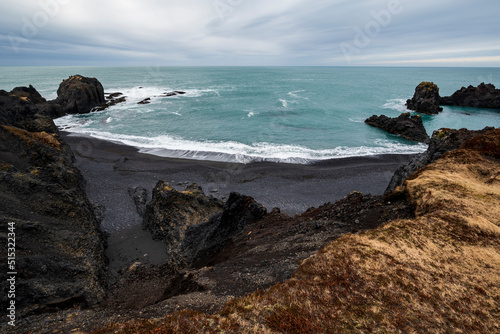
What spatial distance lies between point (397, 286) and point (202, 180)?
80.4ft

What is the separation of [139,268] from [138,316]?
27.8 feet

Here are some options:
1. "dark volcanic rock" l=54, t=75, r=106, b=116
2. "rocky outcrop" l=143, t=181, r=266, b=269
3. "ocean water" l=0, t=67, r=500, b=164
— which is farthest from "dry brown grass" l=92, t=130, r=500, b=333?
"dark volcanic rock" l=54, t=75, r=106, b=116

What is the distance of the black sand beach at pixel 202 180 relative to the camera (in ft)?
60.6

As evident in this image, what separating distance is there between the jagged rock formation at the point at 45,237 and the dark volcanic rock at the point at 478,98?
4800 inches

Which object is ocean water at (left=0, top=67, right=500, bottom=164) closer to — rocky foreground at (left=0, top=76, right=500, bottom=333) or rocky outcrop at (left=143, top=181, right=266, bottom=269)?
rocky outcrop at (left=143, top=181, right=266, bottom=269)

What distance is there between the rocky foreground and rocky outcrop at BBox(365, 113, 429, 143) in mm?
35496

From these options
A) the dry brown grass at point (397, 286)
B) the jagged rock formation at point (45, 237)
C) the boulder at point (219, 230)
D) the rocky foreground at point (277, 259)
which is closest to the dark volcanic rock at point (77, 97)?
the rocky foreground at point (277, 259)

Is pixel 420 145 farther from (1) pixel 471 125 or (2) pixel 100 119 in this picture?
(2) pixel 100 119

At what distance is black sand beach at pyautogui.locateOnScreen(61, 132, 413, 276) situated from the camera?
18.5 meters

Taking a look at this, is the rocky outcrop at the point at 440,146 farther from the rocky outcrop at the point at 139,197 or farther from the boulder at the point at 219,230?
the rocky outcrop at the point at 139,197

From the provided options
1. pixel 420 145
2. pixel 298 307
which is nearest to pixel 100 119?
pixel 298 307

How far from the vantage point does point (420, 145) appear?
45.1m

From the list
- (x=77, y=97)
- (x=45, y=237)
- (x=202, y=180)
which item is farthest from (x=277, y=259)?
(x=77, y=97)

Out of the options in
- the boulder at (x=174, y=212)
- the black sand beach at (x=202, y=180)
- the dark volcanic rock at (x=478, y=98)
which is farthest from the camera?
the dark volcanic rock at (x=478, y=98)
